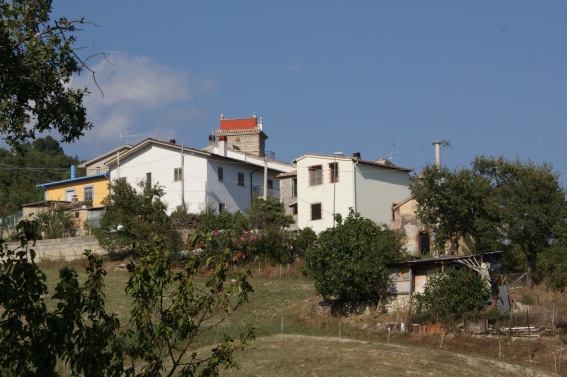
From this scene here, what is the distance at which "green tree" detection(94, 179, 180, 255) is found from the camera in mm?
57094

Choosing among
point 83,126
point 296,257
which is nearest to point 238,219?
point 296,257

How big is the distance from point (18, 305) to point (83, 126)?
5.45 metres

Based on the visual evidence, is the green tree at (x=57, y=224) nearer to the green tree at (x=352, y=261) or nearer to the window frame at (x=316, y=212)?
the window frame at (x=316, y=212)

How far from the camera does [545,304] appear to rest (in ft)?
137

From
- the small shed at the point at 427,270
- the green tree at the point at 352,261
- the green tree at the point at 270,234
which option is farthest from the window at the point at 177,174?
the small shed at the point at 427,270

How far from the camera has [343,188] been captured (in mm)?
63938

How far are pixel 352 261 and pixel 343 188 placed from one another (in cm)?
1903

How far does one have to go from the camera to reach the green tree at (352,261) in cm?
4481

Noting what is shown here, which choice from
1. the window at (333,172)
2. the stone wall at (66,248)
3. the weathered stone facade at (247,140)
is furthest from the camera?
the weathered stone facade at (247,140)

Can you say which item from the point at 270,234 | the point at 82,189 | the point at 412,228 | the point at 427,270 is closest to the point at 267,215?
the point at 270,234

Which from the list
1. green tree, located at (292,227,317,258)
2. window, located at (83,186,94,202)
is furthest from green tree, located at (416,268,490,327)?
window, located at (83,186,94,202)

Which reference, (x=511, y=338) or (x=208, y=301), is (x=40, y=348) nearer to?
(x=208, y=301)

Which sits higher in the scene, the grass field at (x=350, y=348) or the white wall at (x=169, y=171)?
the white wall at (x=169, y=171)

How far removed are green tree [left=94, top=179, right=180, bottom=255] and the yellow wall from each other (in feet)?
50.2
